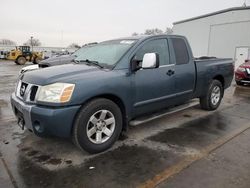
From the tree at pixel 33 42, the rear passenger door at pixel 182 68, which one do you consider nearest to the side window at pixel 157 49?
the rear passenger door at pixel 182 68

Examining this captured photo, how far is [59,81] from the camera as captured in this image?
3299 mm

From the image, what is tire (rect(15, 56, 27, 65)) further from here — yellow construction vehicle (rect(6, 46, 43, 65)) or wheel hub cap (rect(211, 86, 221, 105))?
wheel hub cap (rect(211, 86, 221, 105))

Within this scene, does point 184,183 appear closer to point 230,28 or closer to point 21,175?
point 21,175

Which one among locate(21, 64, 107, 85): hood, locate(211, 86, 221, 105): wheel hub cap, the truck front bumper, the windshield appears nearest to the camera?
the truck front bumper

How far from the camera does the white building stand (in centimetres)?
1819

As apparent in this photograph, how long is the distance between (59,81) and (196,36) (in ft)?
70.7

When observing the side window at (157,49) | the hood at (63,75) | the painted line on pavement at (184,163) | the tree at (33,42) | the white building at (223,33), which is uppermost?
the tree at (33,42)

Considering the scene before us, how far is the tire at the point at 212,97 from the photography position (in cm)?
585

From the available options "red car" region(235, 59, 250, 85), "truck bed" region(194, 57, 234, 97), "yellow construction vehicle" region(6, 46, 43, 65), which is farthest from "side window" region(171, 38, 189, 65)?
"yellow construction vehicle" region(6, 46, 43, 65)

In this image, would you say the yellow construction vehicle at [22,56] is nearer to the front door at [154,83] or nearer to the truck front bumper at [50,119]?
the front door at [154,83]

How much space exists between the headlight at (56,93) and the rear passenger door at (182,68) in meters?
2.29

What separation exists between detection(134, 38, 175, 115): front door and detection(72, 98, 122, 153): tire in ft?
1.70

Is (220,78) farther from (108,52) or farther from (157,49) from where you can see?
(108,52)

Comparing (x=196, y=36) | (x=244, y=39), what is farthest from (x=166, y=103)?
(x=196, y=36)
